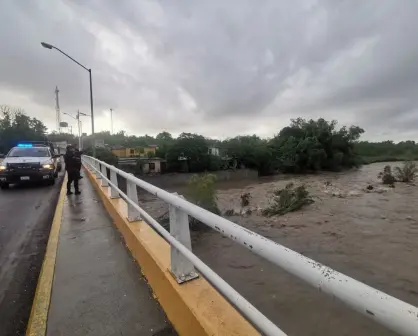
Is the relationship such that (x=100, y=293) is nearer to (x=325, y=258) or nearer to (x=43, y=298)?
(x=43, y=298)

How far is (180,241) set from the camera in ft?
8.93

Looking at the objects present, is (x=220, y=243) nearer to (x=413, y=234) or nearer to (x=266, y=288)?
(x=266, y=288)

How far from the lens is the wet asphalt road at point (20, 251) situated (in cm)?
316

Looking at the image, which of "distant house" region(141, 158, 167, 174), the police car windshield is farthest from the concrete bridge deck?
"distant house" region(141, 158, 167, 174)

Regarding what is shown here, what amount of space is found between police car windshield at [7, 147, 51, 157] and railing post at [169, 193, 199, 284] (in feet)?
42.8

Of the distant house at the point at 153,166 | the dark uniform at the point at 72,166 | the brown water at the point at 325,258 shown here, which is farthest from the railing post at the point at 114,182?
the distant house at the point at 153,166

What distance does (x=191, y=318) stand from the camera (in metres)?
2.35

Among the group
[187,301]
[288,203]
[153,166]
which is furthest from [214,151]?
[187,301]

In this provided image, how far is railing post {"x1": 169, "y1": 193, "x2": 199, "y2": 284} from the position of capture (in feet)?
8.84

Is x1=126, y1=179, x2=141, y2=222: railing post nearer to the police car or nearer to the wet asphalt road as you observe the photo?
the wet asphalt road

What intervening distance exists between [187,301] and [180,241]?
49cm

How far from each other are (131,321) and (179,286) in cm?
53

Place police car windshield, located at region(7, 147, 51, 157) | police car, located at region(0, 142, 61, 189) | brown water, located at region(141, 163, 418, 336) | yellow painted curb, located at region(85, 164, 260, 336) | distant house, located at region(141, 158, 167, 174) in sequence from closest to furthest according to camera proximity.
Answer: yellow painted curb, located at region(85, 164, 260, 336) < brown water, located at region(141, 163, 418, 336) < police car, located at region(0, 142, 61, 189) < police car windshield, located at region(7, 147, 51, 157) < distant house, located at region(141, 158, 167, 174)

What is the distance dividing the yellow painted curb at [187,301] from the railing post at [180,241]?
65 millimetres
